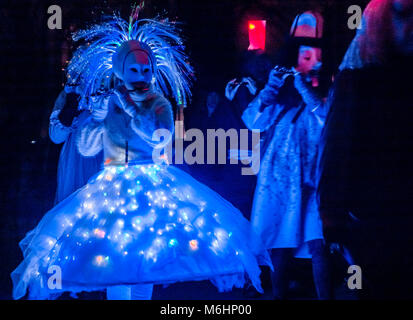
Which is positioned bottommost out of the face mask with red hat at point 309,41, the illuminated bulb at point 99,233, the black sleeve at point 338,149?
the illuminated bulb at point 99,233

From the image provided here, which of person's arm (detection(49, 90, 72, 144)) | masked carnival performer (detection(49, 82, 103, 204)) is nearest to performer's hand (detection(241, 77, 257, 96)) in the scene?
masked carnival performer (detection(49, 82, 103, 204))

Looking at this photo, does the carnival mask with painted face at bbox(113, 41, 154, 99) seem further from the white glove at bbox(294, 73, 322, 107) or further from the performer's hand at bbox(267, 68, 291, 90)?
the white glove at bbox(294, 73, 322, 107)

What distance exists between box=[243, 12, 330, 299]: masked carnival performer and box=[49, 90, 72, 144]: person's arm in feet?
4.17

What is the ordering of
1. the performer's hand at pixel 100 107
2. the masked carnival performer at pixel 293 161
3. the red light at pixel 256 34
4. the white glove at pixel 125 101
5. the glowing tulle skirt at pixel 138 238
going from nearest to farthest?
1. the glowing tulle skirt at pixel 138 238
2. the white glove at pixel 125 101
3. the performer's hand at pixel 100 107
4. the masked carnival performer at pixel 293 161
5. the red light at pixel 256 34

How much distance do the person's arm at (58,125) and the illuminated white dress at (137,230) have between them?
16.3 inches

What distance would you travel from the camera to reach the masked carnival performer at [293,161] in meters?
3.35

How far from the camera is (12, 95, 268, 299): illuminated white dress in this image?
2500 mm

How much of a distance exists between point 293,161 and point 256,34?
0.85 metres

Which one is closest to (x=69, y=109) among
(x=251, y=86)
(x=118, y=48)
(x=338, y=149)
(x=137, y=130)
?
(x=118, y=48)

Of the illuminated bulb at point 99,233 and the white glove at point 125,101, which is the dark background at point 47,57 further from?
the illuminated bulb at point 99,233

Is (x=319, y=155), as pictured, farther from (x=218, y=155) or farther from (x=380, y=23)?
(x=380, y=23)

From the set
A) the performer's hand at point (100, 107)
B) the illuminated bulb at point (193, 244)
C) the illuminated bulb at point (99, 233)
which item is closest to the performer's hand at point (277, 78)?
the performer's hand at point (100, 107)

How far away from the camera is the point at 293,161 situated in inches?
133

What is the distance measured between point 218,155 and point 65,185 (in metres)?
1.03
